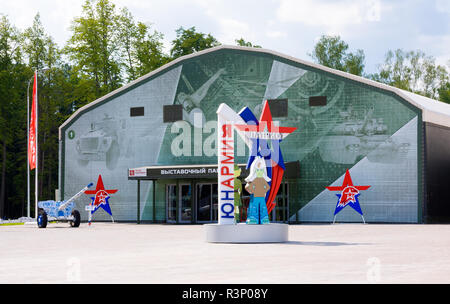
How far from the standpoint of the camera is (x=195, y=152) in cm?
4031

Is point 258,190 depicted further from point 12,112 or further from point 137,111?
point 12,112

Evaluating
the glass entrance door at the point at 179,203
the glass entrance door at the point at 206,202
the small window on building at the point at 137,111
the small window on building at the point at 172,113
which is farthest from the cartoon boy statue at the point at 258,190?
the small window on building at the point at 137,111

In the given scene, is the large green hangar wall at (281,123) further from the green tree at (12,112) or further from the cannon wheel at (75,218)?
the green tree at (12,112)

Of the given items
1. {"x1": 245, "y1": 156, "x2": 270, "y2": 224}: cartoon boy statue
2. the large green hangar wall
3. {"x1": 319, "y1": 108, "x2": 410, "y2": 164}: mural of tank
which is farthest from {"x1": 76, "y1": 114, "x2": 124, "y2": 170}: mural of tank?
{"x1": 245, "y1": 156, "x2": 270, "y2": 224}: cartoon boy statue

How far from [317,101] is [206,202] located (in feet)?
28.4

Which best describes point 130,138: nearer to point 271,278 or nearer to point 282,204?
point 282,204

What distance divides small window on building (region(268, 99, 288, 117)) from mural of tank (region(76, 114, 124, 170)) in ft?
32.9

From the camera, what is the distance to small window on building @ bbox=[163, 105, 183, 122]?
134 feet

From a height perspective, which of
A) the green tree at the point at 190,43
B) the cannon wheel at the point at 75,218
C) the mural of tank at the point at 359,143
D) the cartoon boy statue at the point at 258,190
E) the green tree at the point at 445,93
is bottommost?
the cannon wheel at the point at 75,218

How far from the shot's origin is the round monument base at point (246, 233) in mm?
18391

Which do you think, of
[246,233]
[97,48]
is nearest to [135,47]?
[97,48]

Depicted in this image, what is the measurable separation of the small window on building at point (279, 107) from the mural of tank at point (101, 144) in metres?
10.0

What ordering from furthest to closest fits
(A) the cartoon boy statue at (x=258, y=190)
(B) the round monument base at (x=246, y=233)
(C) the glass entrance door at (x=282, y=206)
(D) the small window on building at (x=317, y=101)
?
1. (C) the glass entrance door at (x=282, y=206)
2. (D) the small window on building at (x=317, y=101)
3. (A) the cartoon boy statue at (x=258, y=190)
4. (B) the round monument base at (x=246, y=233)
